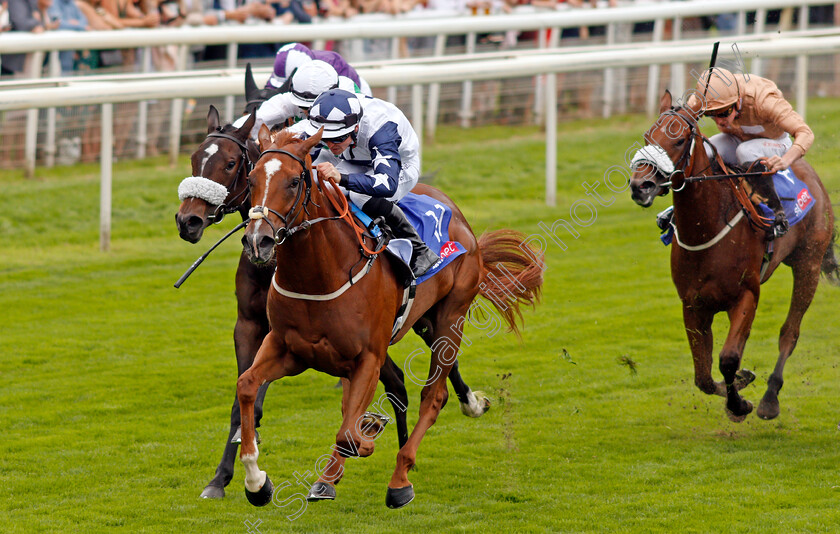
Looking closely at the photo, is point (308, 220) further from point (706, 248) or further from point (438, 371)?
point (706, 248)

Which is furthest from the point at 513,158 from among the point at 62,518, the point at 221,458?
the point at 62,518

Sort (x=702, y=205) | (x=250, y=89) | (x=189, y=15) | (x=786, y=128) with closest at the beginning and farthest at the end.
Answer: (x=702, y=205), (x=786, y=128), (x=250, y=89), (x=189, y=15)

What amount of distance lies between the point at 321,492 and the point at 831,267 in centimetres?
330

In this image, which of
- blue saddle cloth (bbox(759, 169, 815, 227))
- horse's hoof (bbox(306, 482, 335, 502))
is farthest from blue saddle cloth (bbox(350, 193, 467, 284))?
blue saddle cloth (bbox(759, 169, 815, 227))

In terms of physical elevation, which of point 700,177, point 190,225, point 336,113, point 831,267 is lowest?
point 831,267

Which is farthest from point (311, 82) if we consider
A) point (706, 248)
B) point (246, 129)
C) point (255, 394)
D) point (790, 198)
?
point (790, 198)

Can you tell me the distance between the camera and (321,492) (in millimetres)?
4902

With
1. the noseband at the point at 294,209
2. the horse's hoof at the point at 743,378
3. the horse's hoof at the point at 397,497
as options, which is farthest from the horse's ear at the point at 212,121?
the horse's hoof at the point at 743,378

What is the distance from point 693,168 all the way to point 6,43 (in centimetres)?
605

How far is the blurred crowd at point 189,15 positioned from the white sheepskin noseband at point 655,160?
6154 mm

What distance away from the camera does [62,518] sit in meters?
4.73

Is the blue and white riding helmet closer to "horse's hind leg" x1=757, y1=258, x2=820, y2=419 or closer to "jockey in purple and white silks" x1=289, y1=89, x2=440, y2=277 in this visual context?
"jockey in purple and white silks" x1=289, y1=89, x2=440, y2=277

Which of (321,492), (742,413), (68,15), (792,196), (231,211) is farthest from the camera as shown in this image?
(68,15)

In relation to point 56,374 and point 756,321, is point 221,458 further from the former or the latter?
point 756,321
